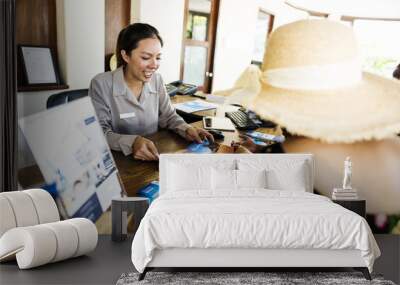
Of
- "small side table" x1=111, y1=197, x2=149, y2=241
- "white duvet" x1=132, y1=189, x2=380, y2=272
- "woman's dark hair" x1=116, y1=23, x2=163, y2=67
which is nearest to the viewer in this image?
"white duvet" x1=132, y1=189, x2=380, y2=272

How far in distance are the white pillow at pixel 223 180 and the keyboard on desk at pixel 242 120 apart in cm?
38

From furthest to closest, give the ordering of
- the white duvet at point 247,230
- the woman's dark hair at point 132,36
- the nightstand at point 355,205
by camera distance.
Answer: the nightstand at point 355,205 → the woman's dark hair at point 132,36 → the white duvet at point 247,230

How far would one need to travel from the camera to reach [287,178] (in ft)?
14.0

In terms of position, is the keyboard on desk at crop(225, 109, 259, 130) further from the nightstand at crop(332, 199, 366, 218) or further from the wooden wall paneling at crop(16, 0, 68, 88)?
the wooden wall paneling at crop(16, 0, 68, 88)

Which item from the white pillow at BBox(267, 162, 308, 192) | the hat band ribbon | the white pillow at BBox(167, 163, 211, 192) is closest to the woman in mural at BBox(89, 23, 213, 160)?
the white pillow at BBox(167, 163, 211, 192)

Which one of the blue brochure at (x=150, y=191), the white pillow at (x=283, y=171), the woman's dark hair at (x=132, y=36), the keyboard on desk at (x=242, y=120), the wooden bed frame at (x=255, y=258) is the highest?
the woman's dark hair at (x=132, y=36)

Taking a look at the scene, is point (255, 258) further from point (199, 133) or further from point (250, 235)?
point (199, 133)

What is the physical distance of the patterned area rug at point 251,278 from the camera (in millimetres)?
3498

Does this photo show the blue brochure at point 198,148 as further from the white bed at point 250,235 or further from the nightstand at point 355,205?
the nightstand at point 355,205

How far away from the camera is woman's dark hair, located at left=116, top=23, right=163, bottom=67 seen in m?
4.22

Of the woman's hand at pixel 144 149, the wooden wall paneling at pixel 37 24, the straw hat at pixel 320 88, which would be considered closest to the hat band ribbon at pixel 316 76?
the straw hat at pixel 320 88

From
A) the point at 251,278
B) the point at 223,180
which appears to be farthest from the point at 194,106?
the point at 251,278

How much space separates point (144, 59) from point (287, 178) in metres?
1.44

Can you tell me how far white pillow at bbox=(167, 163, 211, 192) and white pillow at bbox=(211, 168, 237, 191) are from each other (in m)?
0.05
